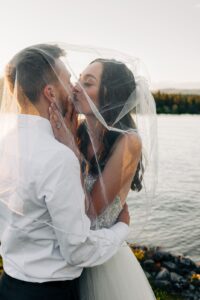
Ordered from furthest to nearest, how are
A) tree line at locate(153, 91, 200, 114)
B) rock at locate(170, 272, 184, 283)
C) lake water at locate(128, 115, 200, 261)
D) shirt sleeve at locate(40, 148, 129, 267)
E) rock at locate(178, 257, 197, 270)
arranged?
tree line at locate(153, 91, 200, 114) < lake water at locate(128, 115, 200, 261) < rock at locate(178, 257, 197, 270) < rock at locate(170, 272, 184, 283) < shirt sleeve at locate(40, 148, 129, 267)

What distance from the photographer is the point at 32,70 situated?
195 cm

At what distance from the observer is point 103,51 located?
2.62 m

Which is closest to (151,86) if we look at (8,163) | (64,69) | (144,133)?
(144,133)

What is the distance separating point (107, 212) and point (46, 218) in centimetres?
68

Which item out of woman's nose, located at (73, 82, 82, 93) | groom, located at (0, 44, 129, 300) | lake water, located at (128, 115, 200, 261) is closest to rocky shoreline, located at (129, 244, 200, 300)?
lake water, located at (128, 115, 200, 261)

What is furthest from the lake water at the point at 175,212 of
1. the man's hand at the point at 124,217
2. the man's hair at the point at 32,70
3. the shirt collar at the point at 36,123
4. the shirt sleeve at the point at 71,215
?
the man's hair at the point at 32,70

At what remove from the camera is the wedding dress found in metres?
2.51

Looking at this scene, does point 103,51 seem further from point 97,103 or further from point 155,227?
point 155,227

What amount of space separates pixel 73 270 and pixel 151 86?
1386mm

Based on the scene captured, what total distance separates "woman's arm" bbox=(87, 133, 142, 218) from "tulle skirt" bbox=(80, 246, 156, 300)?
0.39 m

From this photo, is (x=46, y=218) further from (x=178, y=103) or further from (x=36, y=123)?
(x=178, y=103)

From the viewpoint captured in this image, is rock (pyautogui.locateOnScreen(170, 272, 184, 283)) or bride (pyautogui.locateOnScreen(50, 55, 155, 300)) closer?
bride (pyautogui.locateOnScreen(50, 55, 155, 300))

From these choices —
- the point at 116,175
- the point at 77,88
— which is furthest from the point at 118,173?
the point at 77,88

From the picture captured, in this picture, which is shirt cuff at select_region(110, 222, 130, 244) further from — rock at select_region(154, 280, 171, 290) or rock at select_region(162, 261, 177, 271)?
rock at select_region(162, 261, 177, 271)
